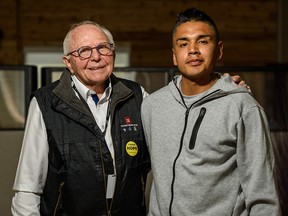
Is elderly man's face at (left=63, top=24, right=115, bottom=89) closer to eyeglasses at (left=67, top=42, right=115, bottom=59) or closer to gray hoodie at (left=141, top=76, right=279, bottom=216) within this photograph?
eyeglasses at (left=67, top=42, right=115, bottom=59)

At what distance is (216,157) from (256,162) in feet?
0.38

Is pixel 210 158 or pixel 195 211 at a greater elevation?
pixel 210 158

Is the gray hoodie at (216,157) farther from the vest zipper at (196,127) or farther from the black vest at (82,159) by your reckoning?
the black vest at (82,159)

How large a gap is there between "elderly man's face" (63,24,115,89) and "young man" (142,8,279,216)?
0.28m

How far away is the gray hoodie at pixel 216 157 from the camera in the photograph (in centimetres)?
147

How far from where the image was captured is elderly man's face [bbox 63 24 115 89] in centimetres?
174

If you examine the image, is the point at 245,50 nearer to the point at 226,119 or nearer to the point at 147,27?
the point at 147,27

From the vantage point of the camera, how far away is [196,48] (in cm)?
153

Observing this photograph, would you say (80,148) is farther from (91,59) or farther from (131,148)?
(91,59)

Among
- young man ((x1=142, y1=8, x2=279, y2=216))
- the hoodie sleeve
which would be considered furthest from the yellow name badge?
the hoodie sleeve

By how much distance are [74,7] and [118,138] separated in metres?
4.91

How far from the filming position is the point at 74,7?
21.0 ft

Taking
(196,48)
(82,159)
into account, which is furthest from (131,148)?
(196,48)

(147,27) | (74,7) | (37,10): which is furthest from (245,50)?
(37,10)
